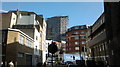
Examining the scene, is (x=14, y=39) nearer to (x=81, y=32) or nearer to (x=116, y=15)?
(x=116, y=15)

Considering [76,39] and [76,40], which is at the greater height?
[76,39]

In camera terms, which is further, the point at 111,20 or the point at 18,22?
the point at 18,22

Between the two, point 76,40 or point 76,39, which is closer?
point 76,40

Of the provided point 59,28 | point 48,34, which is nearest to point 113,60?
point 48,34

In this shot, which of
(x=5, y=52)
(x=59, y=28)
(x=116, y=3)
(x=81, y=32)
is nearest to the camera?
(x=116, y=3)

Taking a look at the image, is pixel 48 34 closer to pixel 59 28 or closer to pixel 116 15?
pixel 59 28

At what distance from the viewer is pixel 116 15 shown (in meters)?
16.2

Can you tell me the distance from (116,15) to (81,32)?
81.0m

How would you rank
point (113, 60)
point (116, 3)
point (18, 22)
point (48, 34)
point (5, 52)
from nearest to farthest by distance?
1. point (116, 3)
2. point (113, 60)
3. point (5, 52)
4. point (18, 22)
5. point (48, 34)

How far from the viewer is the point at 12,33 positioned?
29.5 meters

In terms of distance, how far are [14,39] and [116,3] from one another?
61.7 ft

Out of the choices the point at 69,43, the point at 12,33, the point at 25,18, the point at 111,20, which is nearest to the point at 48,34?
the point at 69,43

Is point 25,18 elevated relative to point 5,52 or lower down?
elevated

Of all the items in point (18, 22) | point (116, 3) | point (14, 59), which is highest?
point (18, 22)
